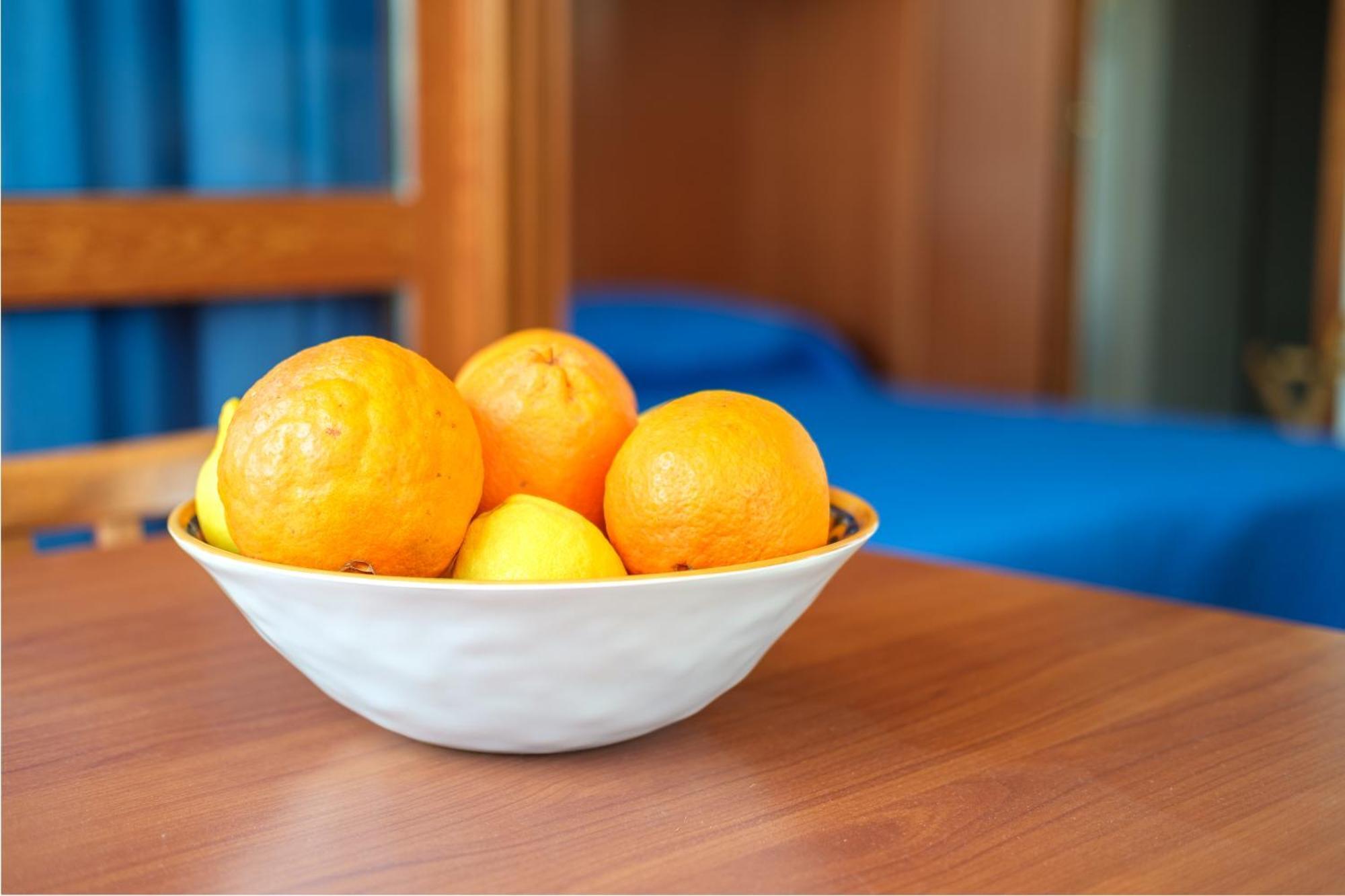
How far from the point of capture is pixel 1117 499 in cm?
169

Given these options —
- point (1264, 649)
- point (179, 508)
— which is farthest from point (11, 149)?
point (1264, 649)

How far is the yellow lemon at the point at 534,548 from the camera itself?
1.75 feet

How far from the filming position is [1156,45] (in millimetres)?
4137

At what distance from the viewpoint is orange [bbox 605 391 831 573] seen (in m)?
0.55

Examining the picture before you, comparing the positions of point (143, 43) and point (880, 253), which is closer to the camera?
point (143, 43)

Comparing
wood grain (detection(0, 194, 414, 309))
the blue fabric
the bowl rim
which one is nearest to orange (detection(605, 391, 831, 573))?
the bowl rim

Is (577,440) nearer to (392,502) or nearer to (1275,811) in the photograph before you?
(392,502)

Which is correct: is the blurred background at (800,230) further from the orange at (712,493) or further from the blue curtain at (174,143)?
the orange at (712,493)

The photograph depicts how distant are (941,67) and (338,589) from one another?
333 centimetres

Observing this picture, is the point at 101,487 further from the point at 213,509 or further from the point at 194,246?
the point at 194,246

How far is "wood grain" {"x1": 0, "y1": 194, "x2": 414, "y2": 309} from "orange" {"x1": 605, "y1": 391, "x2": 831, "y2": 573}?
1160 mm

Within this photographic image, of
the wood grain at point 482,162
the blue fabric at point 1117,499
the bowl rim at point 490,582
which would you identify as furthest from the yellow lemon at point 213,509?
the wood grain at point 482,162

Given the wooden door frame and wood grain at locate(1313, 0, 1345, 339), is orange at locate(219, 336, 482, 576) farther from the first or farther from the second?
wood grain at locate(1313, 0, 1345, 339)

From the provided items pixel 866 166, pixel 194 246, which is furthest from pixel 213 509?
pixel 866 166
